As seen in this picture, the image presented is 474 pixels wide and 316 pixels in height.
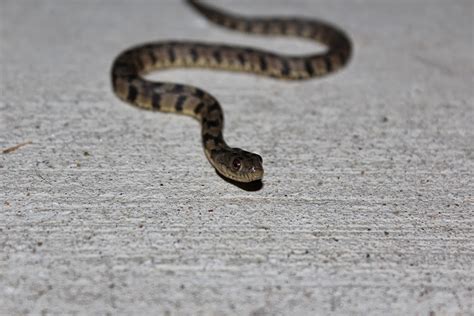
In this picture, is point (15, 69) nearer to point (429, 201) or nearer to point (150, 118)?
point (150, 118)

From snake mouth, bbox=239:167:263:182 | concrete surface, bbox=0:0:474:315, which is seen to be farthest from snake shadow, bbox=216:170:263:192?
snake mouth, bbox=239:167:263:182

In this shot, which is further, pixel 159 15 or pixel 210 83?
pixel 159 15

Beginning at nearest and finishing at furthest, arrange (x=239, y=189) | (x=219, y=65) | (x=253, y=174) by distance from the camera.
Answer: (x=253, y=174) → (x=239, y=189) → (x=219, y=65)

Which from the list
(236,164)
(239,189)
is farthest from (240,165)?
(239,189)

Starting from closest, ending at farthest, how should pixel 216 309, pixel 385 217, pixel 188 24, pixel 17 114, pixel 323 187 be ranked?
pixel 216 309 < pixel 385 217 < pixel 323 187 < pixel 17 114 < pixel 188 24

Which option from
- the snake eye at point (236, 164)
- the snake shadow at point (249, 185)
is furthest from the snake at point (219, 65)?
the snake shadow at point (249, 185)

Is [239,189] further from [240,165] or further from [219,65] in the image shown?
[219,65]

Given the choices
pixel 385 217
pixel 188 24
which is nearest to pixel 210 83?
pixel 188 24

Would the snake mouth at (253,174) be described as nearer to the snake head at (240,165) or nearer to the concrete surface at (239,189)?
the snake head at (240,165)
